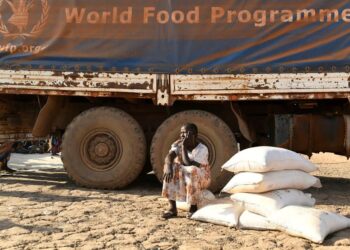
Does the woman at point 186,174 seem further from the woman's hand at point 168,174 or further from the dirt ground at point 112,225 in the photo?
the dirt ground at point 112,225

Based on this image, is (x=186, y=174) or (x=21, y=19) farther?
(x=21, y=19)

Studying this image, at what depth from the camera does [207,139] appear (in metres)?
6.04

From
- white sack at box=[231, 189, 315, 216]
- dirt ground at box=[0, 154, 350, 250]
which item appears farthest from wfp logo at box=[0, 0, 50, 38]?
white sack at box=[231, 189, 315, 216]

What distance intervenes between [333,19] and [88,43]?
137 inches

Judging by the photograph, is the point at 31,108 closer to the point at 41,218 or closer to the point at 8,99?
the point at 8,99

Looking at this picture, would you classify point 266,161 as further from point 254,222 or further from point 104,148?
point 104,148

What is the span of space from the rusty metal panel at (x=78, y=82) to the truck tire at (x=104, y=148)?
42 cm

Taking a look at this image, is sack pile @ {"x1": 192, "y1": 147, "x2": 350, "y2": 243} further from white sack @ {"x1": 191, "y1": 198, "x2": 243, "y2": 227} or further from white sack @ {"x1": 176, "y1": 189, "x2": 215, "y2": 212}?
white sack @ {"x1": 176, "y1": 189, "x2": 215, "y2": 212}

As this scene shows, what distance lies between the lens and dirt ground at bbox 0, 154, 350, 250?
3.53 meters

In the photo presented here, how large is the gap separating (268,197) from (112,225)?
1.57 m

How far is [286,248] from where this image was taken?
3.45 metres

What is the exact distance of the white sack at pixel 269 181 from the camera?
167 inches

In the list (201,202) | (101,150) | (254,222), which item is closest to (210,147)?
(201,202)

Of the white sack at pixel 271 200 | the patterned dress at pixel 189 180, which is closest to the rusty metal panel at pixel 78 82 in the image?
the patterned dress at pixel 189 180
